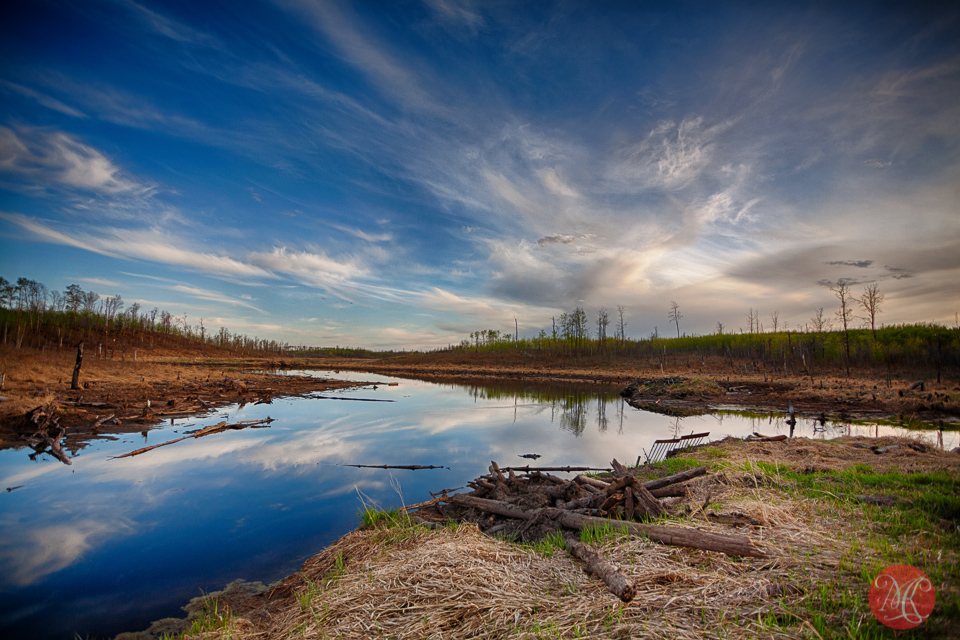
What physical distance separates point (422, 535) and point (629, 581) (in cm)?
343

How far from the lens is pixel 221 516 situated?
9.34 m

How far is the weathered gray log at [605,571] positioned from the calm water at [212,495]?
218 inches

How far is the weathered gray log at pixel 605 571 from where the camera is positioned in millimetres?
3621

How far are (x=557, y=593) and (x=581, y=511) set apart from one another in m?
2.76

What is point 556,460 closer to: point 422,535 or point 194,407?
point 422,535

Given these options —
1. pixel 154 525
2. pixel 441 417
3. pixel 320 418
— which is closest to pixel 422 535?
pixel 154 525

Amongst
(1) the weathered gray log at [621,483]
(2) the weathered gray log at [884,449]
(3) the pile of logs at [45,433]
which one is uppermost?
(1) the weathered gray log at [621,483]

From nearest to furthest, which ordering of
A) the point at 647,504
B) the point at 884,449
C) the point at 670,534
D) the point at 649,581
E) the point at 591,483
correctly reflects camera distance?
1. the point at 649,581
2. the point at 670,534
3. the point at 647,504
4. the point at 591,483
5. the point at 884,449

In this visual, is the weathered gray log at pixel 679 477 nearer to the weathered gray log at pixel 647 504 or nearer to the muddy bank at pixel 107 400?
the weathered gray log at pixel 647 504

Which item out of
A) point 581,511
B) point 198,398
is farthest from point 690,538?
point 198,398

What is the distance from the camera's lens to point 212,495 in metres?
10.6

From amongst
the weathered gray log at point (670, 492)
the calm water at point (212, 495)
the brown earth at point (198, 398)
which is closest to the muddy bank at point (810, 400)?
the brown earth at point (198, 398)

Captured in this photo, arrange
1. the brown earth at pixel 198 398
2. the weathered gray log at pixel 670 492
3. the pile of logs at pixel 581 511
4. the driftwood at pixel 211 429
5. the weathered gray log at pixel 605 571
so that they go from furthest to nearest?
the brown earth at pixel 198 398
the driftwood at pixel 211 429
the weathered gray log at pixel 670 492
the pile of logs at pixel 581 511
the weathered gray log at pixel 605 571

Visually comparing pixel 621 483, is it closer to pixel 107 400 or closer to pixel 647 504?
pixel 647 504
